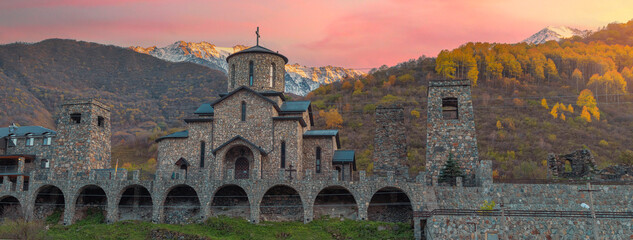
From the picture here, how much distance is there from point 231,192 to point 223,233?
15.5 feet

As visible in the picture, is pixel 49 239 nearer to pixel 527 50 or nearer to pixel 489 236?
pixel 489 236

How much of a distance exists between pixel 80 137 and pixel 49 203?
487cm

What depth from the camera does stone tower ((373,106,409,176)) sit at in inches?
1448

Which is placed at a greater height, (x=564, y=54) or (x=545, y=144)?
(x=564, y=54)

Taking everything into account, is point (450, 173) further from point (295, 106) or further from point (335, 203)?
point (295, 106)

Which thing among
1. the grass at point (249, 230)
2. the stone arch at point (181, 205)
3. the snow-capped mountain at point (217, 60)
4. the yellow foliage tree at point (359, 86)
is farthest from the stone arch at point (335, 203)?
the snow-capped mountain at point (217, 60)

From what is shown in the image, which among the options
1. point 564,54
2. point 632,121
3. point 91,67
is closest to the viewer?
point 632,121

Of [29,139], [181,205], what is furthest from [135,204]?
[29,139]

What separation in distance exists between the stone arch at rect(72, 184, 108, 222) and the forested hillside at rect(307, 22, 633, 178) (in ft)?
84.1

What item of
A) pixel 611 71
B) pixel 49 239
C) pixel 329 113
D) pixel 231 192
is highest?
pixel 611 71

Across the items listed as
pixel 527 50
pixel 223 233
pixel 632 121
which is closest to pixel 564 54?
pixel 527 50

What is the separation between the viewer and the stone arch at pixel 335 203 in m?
31.0

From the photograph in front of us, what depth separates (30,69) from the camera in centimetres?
10300

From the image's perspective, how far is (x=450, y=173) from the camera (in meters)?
31.0
